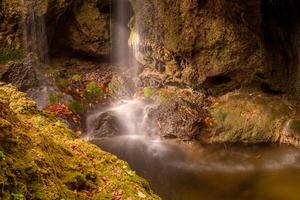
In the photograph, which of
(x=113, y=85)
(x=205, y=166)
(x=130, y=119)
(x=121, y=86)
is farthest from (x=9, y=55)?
(x=205, y=166)

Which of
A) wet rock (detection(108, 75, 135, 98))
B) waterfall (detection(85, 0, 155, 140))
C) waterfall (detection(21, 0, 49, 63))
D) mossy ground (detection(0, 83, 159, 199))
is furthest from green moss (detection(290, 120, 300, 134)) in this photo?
waterfall (detection(21, 0, 49, 63))

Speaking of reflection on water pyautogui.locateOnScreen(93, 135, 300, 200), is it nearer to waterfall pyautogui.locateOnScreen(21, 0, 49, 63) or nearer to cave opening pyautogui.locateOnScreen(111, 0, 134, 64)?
cave opening pyautogui.locateOnScreen(111, 0, 134, 64)

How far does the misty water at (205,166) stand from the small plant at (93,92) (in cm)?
99

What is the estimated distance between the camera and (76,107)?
12.4 metres

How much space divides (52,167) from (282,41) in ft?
35.1

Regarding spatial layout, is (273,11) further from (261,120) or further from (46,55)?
(46,55)

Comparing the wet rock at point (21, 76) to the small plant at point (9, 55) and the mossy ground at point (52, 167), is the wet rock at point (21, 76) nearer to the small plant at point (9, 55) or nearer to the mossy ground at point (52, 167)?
the small plant at point (9, 55)

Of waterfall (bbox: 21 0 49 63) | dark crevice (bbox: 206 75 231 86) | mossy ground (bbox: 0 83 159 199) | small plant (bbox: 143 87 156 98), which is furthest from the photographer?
waterfall (bbox: 21 0 49 63)

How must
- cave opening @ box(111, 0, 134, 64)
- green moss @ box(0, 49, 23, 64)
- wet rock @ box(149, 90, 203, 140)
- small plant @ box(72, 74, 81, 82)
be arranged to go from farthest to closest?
cave opening @ box(111, 0, 134, 64)
small plant @ box(72, 74, 81, 82)
green moss @ box(0, 49, 23, 64)
wet rock @ box(149, 90, 203, 140)

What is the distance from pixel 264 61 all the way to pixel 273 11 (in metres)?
1.56

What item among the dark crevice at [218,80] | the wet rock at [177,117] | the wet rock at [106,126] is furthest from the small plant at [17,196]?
the dark crevice at [218,80]

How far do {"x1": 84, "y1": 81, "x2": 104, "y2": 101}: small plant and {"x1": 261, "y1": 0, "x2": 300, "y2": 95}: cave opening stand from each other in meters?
5.65

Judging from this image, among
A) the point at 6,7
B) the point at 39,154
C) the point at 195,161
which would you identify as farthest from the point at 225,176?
the point at 6,7

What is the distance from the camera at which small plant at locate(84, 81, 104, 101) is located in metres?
13.3
